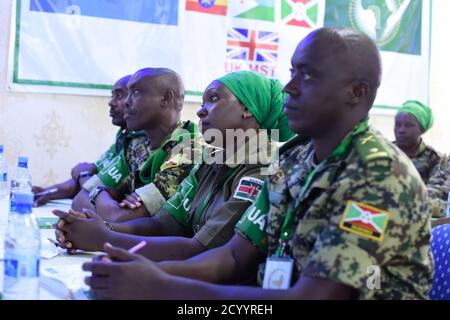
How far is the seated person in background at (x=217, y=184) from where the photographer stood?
1752 millimetres

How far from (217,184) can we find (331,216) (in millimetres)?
790

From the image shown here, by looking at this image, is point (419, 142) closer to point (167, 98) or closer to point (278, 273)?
point (167, 98)

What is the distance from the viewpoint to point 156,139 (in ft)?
8.90

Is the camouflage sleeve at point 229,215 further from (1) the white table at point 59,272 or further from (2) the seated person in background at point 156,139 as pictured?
(2) the seated person in background at point 156,139

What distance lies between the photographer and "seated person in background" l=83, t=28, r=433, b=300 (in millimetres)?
1099

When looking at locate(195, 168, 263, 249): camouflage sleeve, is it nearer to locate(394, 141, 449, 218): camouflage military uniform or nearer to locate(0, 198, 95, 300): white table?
locate(0, 198, 95, 300): white table

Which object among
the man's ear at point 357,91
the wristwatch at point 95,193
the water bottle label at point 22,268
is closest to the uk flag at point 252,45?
the wristwatch at point 95,193

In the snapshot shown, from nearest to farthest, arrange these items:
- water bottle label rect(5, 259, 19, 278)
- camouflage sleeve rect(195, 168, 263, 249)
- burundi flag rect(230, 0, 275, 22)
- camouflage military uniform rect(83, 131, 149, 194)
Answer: water bottle label rect(5, 259, 19, 278), camouflage sleeve rect(195, 168, 263, 249), camouflage military uniform rect(83, 131, 149, 194), burundi flag rect(230, 0, 275, 22)

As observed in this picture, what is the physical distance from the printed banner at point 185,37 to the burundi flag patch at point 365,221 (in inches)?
120

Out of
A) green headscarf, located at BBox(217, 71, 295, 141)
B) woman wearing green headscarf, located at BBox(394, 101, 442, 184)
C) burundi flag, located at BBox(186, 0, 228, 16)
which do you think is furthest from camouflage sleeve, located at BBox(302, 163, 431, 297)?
woman wearing green headscarf, located at BBox(394, 101, 442, 184)

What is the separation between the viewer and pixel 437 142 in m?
5.09

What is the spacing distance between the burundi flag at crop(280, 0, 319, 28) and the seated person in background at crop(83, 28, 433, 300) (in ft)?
9.89
